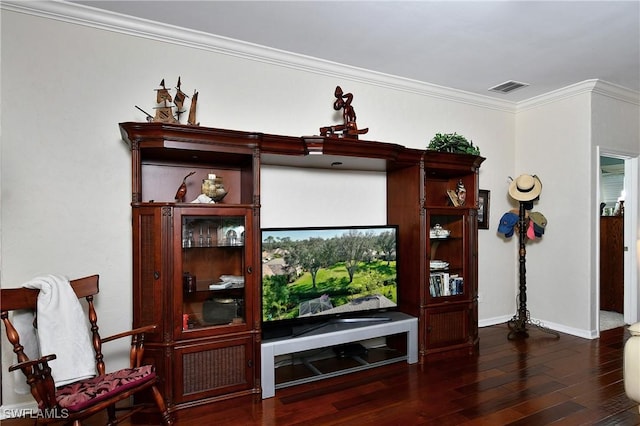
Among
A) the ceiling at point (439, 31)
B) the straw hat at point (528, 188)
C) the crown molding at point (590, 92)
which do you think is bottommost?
the straw hat at point (528, 188)

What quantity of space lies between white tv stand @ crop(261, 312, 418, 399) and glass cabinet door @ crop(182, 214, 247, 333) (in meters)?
0.36

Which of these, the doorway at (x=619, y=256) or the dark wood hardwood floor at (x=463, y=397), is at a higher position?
the doorway at (x=619, y=256)

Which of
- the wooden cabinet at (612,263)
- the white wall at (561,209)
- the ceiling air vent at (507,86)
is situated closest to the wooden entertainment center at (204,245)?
the ceiling air vent at (507,86)

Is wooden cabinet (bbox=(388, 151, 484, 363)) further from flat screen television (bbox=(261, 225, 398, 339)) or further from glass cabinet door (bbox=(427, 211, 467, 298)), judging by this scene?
flat screen television (bbox=(261, 225, 398, 339))

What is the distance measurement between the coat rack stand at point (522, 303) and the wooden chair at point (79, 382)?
3544 mm

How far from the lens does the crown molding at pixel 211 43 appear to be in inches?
99.8

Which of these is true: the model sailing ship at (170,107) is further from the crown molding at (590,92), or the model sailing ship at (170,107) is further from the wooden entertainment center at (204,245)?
the crown molding at (590,92)

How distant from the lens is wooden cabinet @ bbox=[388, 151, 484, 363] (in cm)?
341

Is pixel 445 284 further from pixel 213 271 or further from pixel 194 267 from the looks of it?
pixel 194 267

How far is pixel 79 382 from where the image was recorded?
2088 millimetres

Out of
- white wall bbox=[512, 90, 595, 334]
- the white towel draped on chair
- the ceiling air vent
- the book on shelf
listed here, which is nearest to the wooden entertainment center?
the white towel draped on chair

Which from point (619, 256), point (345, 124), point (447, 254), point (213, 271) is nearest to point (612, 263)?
point (619, 256)

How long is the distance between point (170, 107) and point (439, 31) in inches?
82.0

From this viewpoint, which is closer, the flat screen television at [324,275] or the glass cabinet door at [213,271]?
the glass cabinet door at [213,271]
